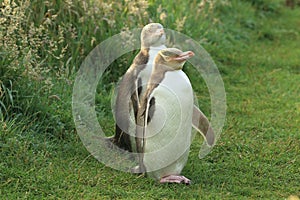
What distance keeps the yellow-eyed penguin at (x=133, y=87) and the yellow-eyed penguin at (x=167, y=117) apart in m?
0.28

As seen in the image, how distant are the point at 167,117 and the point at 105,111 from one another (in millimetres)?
1650

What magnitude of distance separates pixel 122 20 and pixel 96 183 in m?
2.70

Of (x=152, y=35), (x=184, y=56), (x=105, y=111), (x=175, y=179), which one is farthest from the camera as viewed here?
(x=105, y=111)

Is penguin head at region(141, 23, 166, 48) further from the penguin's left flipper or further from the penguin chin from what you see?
the penguin's left flipper

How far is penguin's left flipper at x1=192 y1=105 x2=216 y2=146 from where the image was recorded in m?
4.59

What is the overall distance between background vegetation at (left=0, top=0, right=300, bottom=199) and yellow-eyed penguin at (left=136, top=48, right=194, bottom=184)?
0.51 feet

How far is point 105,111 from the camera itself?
5871 millimetres

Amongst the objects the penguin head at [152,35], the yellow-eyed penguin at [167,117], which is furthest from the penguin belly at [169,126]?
the penguin head at [152,35]

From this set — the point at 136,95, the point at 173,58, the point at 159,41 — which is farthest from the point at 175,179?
the point at 159,41

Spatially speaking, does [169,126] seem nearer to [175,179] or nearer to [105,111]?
[175,179]

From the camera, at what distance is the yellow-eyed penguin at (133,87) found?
4.70 metres

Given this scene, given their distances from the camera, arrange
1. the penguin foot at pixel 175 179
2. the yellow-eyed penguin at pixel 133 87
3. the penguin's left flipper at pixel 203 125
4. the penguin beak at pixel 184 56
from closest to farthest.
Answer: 1. the penguin beak at pixel 184 56
2. the penguin foot at pixel 175 179
3. the penguin's left flipper at pixel 203 125
4. the yellow-eyed penguin at pixel 133 87

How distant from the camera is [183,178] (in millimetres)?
4395

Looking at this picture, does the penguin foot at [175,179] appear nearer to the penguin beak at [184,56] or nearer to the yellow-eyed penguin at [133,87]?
the yellow-eyed penguin at [133,87]
